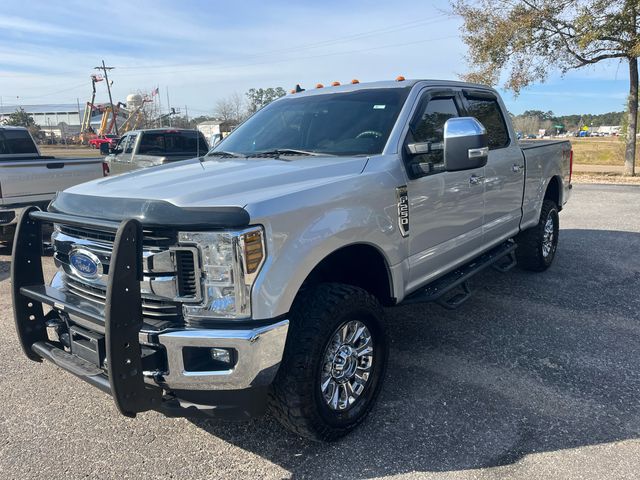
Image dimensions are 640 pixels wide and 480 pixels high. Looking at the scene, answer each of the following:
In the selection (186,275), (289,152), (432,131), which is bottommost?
(186,275)

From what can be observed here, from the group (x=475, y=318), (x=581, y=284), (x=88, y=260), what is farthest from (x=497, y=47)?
(x=88, y=260)

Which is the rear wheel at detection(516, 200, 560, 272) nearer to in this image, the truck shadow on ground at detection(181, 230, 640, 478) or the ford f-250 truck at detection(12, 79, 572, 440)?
the truck shadow on ground at detection(181, 230, 640, 478)

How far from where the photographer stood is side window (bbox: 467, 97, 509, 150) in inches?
183

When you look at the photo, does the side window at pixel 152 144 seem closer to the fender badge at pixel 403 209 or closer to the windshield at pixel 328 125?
the windshield at pixel 328 125

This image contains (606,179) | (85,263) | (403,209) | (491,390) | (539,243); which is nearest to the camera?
(85,263)

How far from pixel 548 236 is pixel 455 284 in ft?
9.63

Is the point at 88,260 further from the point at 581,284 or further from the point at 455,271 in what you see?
the point at 581,284

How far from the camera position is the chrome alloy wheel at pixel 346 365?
2.77 m

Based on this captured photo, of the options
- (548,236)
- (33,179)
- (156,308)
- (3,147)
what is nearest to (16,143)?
(3,147)

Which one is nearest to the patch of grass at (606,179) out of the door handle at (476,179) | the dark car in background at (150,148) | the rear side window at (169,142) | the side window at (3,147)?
the rear side window at (169,142)

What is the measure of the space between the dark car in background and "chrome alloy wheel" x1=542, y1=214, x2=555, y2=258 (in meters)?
7.50

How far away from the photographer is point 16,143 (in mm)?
8898

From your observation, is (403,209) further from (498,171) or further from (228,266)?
(498,171)

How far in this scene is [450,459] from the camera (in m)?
2.70
